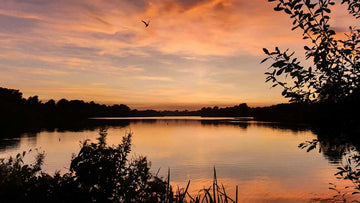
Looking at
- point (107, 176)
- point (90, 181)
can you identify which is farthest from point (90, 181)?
point (107, 176)

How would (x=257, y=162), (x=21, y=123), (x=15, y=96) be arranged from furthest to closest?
(x=15, y=96) → (x=21, y=123) → (x=257, y=162)

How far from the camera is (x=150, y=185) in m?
9.58

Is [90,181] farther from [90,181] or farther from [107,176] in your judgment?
[107,176]

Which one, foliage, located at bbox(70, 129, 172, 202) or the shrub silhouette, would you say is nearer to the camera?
the shrub silhouette

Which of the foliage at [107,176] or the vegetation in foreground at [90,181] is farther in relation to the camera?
the foliage at [107,176]

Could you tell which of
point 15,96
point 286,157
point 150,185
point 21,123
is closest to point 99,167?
point 150,185

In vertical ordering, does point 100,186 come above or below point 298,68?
below

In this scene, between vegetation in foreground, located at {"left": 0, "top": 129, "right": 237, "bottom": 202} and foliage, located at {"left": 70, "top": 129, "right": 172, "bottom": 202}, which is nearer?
vegetation in foreground, located at {"left": 0, "top": 129, "right": 237, "bottom": 202}

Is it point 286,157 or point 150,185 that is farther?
point 286,157

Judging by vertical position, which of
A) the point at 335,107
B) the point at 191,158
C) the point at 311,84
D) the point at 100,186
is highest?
the point at 311,84

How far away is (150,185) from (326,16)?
6.77 m

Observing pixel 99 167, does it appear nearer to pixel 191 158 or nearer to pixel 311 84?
pixel 311 84

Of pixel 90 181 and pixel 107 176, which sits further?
pixel 107 176

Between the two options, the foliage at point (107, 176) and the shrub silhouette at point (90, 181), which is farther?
the foliage at point (107, 176)
